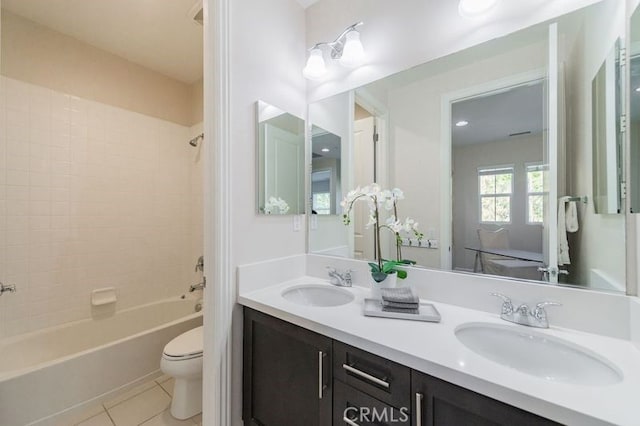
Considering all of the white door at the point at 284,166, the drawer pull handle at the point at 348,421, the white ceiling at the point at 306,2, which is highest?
the white ceiling at the point at 306,2

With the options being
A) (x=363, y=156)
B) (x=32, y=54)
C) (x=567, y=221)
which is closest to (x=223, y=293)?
(x=363, y=156)

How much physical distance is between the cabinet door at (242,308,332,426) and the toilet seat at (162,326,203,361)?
1.58 ft

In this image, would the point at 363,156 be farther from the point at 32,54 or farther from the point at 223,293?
the point at 32,54

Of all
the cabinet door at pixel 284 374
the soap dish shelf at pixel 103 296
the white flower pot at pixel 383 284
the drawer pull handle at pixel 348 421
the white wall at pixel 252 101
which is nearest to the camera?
the drawer pull handle at pixel 348 421

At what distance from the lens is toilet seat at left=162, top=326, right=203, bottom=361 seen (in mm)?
1570

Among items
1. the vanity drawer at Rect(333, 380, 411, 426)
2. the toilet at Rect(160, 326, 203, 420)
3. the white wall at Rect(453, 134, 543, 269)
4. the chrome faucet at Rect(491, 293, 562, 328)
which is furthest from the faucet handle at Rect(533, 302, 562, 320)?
the toilet at Rect(160, 326, 203, 420)

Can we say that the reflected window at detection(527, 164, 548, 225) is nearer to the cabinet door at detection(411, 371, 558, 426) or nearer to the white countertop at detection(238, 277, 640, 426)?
the white countertop at detection(238, 277, 640, 426)

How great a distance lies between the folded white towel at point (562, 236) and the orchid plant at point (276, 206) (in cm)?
131

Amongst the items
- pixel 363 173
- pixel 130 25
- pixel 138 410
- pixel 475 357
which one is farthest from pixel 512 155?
pixel 130 25

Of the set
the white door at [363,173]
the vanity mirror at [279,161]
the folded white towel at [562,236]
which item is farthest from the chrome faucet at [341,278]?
the folded white towel at [562,236]

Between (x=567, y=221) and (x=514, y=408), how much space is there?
0.79 metres

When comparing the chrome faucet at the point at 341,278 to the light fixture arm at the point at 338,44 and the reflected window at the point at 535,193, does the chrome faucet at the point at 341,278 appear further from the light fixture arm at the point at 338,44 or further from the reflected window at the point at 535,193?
the light fixture arm at the point at 338,44

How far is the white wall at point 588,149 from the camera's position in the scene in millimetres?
912

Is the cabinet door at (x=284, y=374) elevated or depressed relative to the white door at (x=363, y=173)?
depressed
